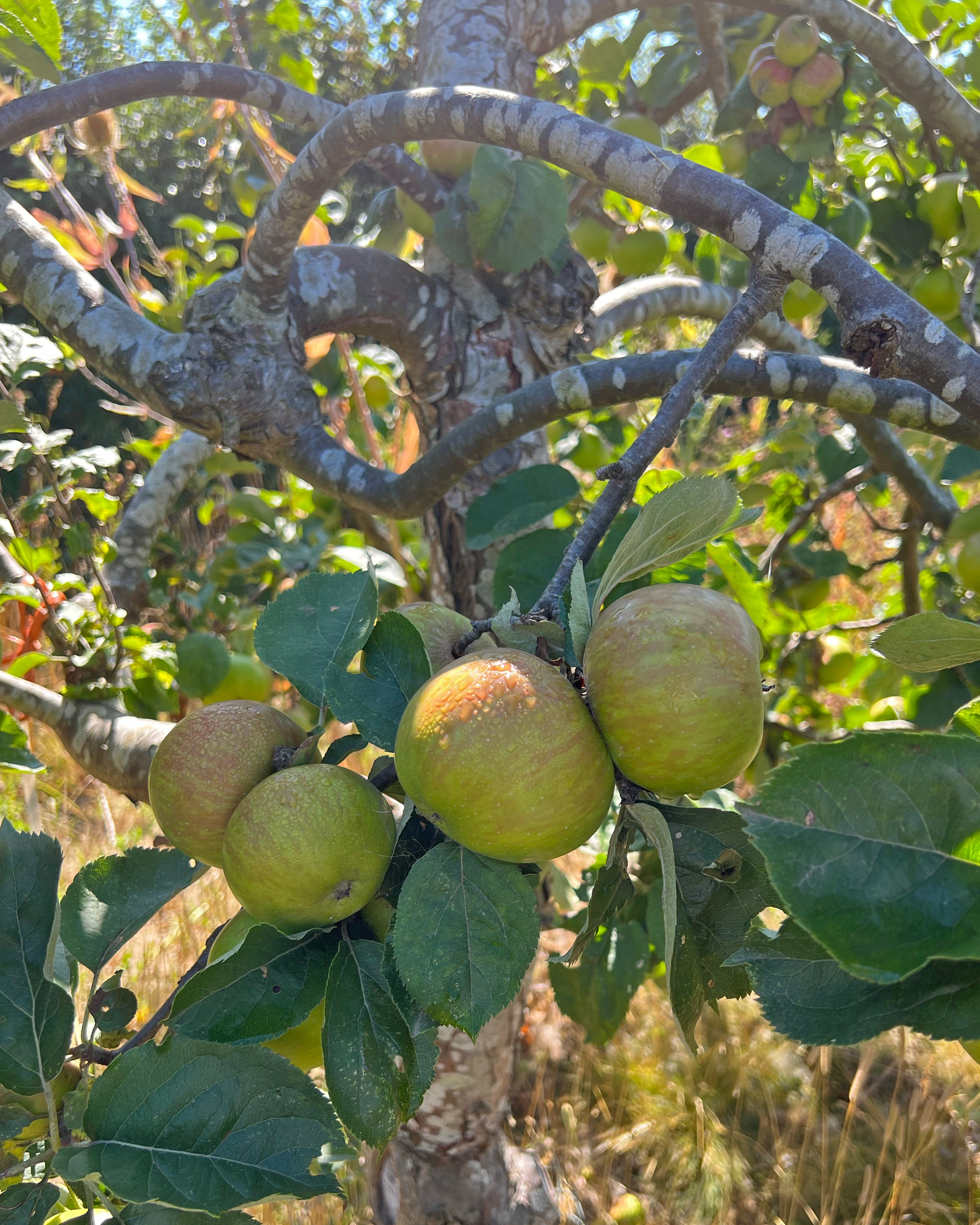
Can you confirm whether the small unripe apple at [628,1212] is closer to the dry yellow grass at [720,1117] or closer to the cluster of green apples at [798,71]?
the dry yellow grass at [720,1117]

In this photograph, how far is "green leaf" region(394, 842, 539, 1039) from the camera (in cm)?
39

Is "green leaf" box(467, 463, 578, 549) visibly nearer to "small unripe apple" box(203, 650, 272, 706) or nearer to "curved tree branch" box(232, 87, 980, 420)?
"curved tree branch" box(232, 87, 980, 420)

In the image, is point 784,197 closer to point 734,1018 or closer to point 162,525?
point 162,525

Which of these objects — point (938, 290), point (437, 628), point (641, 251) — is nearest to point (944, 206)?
point (938, 290)

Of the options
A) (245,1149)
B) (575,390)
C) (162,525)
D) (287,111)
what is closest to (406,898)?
(245,1149)

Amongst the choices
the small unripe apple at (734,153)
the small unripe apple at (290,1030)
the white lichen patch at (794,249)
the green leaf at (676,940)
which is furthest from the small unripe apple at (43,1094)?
the small unripe apple at (734,153)

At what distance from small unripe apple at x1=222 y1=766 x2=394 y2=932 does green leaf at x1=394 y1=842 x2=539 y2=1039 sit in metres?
0.04

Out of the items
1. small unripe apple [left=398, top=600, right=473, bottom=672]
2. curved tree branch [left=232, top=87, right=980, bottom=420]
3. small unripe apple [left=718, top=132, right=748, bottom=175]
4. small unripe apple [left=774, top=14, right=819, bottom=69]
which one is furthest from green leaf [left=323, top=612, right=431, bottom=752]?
small unripe apple [left=718, top=132, right=748, bottom=175]

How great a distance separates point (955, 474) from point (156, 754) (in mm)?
1341

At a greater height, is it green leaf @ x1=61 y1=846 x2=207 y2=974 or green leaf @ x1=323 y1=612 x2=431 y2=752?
green leaf @ x1=323 y1=612 x2=431 y2=752

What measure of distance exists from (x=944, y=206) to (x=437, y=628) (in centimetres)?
120

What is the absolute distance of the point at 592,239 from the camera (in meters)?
1.53

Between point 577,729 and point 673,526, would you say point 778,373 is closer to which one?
point 673,526

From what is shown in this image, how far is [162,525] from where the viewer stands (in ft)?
5.82
